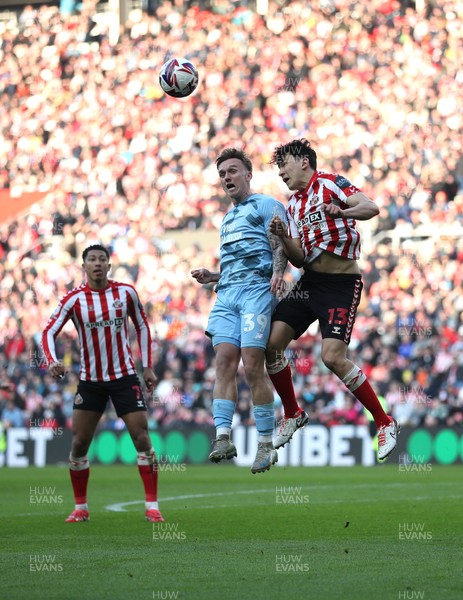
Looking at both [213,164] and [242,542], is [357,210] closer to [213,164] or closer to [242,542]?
[242,542]

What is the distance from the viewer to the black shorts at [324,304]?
8852 millimetres

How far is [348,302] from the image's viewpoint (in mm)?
8938

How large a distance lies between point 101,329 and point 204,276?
75.3 inches

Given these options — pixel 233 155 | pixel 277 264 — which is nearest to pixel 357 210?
pixel 277 264

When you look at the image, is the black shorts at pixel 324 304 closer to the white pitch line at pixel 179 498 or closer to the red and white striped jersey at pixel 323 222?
the red and white striped jersey at pixel 323 222

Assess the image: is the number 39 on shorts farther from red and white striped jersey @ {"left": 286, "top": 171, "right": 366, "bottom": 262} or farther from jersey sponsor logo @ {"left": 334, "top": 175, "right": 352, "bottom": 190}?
jersey sponsor logo @ {"left": 334, "top": 175, "right": 352, "bottom": 190}

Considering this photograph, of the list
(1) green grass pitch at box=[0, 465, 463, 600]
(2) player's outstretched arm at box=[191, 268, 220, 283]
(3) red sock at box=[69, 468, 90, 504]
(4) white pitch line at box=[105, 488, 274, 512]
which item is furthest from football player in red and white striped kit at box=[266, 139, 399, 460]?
(4) white pitch line at box=[105, 488, 274, 512]

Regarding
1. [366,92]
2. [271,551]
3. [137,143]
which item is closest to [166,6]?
[137,143]

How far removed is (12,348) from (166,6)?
11.7 m

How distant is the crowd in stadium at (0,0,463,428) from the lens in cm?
2177

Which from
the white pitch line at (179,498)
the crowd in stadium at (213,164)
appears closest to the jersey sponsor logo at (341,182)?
the white pitch line at (179,498)

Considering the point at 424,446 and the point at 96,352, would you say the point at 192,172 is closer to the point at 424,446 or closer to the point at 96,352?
the point at 424,446

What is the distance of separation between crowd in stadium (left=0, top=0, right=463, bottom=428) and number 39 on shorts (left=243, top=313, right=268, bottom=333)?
11.8 m

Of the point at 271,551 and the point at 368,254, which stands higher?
the point at 368,254
